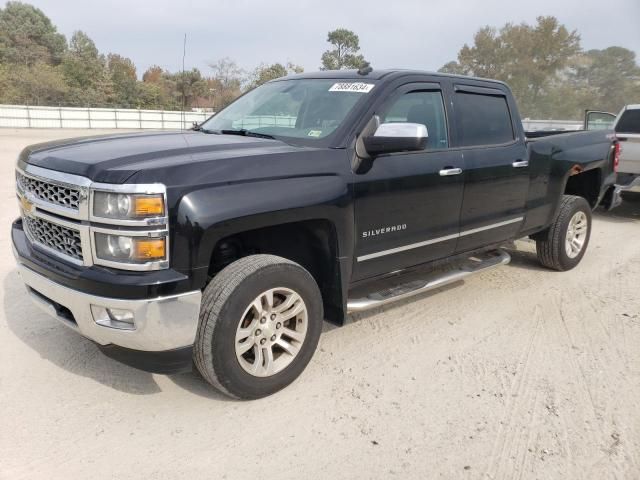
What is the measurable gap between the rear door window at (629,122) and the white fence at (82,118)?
27.7 metres

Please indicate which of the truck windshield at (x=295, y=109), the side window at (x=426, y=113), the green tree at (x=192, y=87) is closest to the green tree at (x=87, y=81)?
the green tree at (x=192, y=87)

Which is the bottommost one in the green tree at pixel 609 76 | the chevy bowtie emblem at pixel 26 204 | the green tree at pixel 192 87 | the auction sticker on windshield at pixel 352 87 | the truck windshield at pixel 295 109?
the chevy bowtie emblem at pixel 26 204

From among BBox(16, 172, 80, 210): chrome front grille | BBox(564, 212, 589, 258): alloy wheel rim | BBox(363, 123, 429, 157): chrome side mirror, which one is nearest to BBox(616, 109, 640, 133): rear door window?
BBox(564, 212, 589, 258): alloy wheel rim

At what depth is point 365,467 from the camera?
8.07ft

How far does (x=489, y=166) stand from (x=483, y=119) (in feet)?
1.44

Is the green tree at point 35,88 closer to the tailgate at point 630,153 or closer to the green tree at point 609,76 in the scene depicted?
the tailgate at point 630,153

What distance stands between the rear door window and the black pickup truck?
5.79 m

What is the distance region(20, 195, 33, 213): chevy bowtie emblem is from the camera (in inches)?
118

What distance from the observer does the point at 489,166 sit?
4199 millimetres

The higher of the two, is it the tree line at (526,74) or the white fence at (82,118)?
the tree line at (526,74)

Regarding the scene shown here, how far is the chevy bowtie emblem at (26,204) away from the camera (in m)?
2.99

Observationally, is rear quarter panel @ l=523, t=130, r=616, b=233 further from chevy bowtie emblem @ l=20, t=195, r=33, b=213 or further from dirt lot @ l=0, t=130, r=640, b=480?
chevy bowtie emblem @ l=20, t=195, r=33, b=213

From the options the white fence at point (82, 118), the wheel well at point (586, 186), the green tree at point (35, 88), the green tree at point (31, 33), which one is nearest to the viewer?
the wheel well at point (586, 186)

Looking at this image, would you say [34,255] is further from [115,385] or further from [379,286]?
[379,286]
